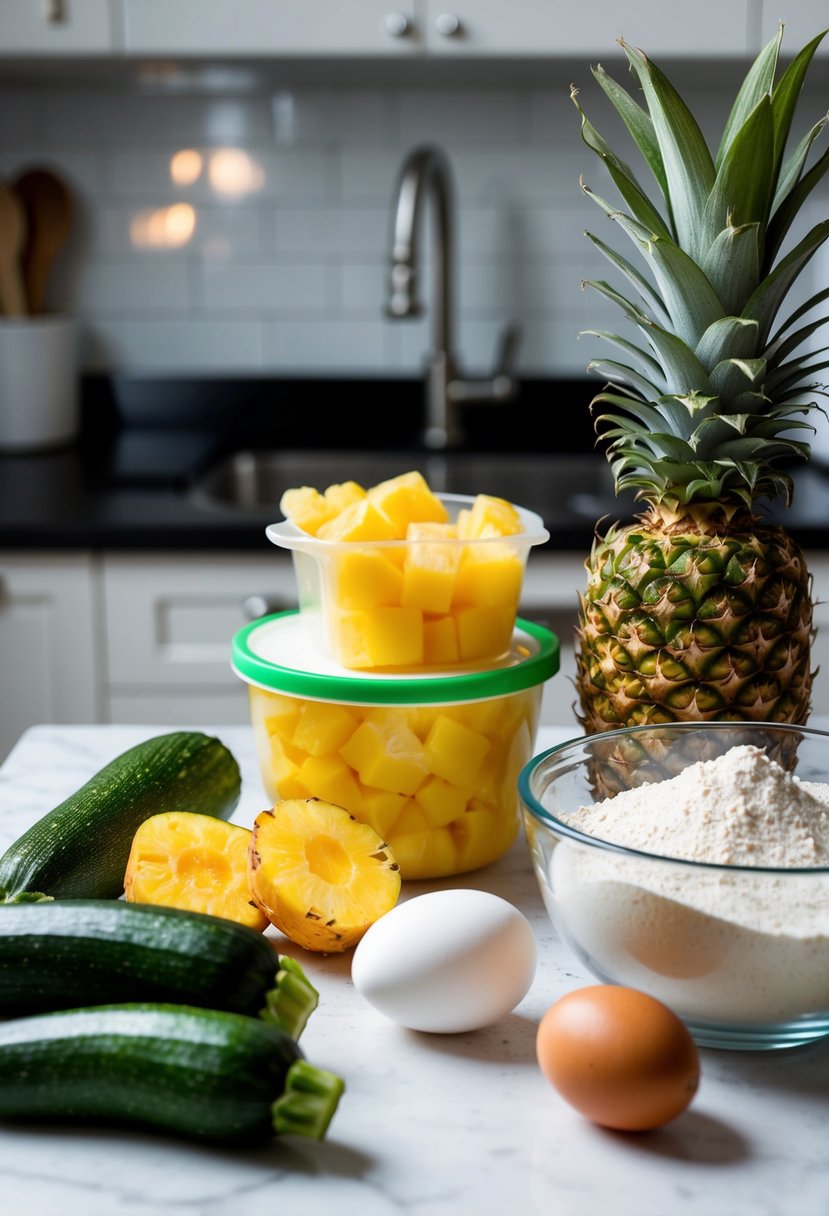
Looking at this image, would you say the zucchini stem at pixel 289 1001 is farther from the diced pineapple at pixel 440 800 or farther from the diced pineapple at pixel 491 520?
the diced pineapple at pixel 491 520

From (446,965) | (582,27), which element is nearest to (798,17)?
(582,27)

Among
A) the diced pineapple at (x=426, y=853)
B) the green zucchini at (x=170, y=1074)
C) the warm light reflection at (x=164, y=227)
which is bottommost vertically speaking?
the diced pineapple at (x=426, y=853)

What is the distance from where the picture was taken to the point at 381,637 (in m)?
0.98

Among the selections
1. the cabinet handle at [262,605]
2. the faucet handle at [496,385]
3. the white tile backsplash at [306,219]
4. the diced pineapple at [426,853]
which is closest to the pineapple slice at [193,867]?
the diced pineapple at [426,853]

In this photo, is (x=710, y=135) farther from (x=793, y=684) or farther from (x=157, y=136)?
(x=793, y=684)

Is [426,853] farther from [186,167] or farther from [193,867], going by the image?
[186,167]

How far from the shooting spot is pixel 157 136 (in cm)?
270

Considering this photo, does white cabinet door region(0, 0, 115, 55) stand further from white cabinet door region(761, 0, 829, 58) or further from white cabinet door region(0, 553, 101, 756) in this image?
white cabinet door region(761, 0, 829, 58)

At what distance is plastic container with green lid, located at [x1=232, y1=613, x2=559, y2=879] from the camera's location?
0.96 metres

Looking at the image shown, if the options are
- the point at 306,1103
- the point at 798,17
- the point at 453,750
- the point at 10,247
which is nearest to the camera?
the point at 306,1103

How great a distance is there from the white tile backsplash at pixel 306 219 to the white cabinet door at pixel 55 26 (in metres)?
0.37

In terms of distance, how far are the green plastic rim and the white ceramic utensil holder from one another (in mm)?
1726

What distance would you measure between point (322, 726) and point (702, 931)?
0.36 meters

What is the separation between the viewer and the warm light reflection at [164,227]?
2727mm
